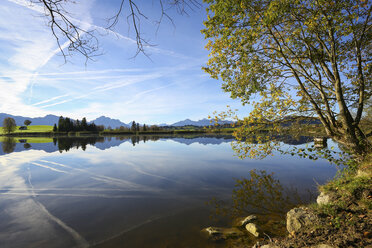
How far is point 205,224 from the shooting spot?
27.2ft

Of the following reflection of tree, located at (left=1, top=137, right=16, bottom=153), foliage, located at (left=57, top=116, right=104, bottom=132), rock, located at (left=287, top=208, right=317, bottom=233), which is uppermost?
foliage, located at (left=57, top=116, right=104, bottom=132)

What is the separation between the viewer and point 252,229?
24.2 ft

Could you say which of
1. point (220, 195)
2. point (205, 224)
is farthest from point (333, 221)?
point (220, 195)

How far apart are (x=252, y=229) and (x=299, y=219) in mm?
1945

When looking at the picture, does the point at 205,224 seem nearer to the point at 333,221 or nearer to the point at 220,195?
the point at 220,195

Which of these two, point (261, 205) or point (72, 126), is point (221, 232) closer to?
point (261, 205)

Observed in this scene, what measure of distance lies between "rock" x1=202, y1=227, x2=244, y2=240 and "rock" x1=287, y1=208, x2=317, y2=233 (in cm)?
205

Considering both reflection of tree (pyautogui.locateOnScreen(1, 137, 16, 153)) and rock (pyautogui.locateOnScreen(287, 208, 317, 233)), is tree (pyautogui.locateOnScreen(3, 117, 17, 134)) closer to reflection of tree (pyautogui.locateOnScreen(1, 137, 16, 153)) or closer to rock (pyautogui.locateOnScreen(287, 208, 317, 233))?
reflection of tree (pyautogui.locateOnScreen(1, 137, 16, 153))

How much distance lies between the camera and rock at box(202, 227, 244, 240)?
7156 mm

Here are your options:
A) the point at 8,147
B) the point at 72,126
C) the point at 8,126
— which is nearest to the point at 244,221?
the point at 8,147

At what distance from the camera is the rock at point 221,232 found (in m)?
7.16

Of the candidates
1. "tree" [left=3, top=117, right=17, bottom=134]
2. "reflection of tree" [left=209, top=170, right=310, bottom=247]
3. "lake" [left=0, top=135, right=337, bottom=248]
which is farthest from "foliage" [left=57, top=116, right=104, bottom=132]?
"reflection of tree" [left=209, top=170, right=310, bottom=247]

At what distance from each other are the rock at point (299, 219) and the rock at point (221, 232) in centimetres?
205

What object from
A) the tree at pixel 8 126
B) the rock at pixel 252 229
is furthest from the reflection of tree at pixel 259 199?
the tree at pixel 8 126
